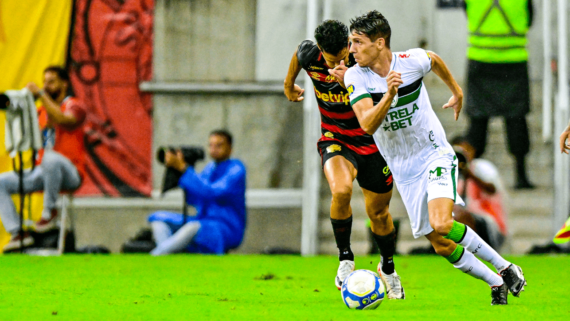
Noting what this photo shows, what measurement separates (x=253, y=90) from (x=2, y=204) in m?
4.53

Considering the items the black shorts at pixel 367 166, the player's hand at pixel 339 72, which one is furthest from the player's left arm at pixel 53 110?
the player's hand at pixel 339 72

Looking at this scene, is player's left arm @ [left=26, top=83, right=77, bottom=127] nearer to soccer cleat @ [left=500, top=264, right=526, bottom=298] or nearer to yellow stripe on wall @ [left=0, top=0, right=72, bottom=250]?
yellow stripe on wall @ [left=0, top=0, right=72, bottom=250]

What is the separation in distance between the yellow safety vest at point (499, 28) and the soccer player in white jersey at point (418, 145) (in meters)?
5.74

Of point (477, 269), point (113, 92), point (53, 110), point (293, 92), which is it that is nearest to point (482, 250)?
point (477, 269)

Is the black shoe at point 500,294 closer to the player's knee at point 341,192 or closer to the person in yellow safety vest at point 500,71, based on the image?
the player's knee at point 341,192

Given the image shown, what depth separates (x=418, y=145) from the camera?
19.0 ft

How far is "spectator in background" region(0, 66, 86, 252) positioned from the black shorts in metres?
4.92

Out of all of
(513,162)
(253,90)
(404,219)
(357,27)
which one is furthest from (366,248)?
(357,27)

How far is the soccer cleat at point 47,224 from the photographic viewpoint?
34.9ft

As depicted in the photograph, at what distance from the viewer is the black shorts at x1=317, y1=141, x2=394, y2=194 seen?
645 centimetres

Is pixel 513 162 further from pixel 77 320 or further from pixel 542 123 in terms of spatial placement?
pixel 77 320

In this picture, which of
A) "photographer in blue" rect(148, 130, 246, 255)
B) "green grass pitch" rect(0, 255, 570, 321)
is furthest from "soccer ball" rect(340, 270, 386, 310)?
"photographer in blue" rect(148, 130, 246, 255)

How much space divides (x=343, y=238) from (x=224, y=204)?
4379 mm

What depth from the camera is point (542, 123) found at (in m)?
12.1
